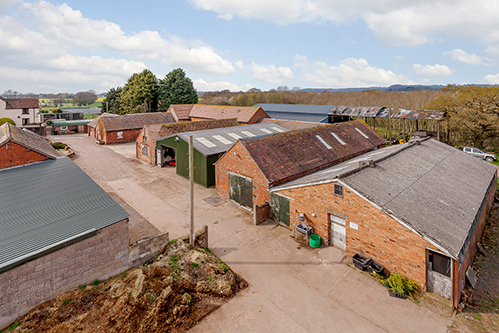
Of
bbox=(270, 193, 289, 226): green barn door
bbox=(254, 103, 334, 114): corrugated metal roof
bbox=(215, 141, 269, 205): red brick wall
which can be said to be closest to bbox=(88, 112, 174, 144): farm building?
bbox=(254, 103, 334, 114): corrugated metal roof

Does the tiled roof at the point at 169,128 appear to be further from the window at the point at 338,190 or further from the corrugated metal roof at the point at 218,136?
the window at the point at 338,190

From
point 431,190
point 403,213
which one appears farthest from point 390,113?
point 403,213

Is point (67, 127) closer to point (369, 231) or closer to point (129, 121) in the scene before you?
point (129, 121)

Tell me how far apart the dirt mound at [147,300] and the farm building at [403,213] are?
5861 millimetres

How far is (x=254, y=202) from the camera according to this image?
1834 cm

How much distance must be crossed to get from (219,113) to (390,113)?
28857 millimetres

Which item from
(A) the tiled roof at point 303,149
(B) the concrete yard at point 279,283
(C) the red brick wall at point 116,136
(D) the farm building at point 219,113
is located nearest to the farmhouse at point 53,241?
(B) the concrete yard at point 279,283

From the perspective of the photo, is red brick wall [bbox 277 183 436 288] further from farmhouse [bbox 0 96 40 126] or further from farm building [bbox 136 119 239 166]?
farmhouse [bbox 0 96 40 126]

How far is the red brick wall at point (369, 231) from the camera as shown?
431 inches

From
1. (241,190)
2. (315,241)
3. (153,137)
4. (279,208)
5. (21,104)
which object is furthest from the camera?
(21,104)

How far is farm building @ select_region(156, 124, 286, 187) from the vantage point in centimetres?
2375

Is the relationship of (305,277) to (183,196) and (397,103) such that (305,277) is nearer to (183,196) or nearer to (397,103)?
(183,196)

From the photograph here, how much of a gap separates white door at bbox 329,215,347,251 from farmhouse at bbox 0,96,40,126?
74.7 meters

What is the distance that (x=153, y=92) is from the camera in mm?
63500
